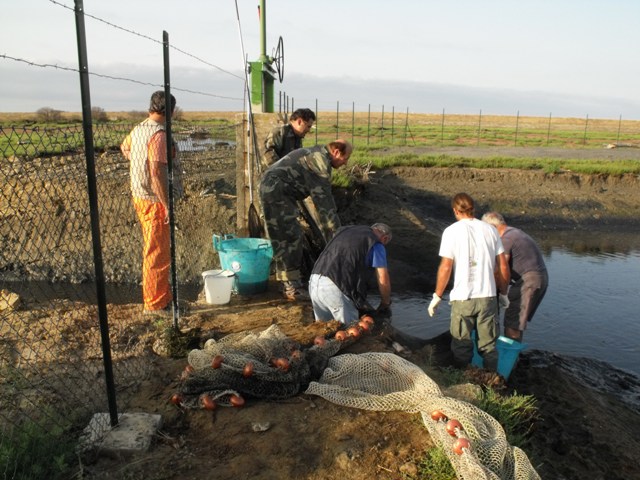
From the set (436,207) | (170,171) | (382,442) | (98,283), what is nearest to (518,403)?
(382,442)

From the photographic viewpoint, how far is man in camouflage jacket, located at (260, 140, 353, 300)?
620 centimetres

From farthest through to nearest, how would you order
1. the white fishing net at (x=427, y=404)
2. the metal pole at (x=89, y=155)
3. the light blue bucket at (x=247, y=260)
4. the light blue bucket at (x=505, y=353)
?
the light blue bucket at (x=247, y=260)
the light blue bucket at (x=505, y=353)
the white fishing net at (x=427, y=404)
the metal pole at (x=89, y=155)

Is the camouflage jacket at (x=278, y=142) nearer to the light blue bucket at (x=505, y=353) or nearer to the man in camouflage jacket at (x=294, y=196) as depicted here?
the man in camouflage jacket at (x=294, y=196)

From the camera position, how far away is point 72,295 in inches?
349

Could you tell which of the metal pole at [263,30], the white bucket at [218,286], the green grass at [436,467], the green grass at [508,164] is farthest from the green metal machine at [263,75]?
the green grass at [508,164]

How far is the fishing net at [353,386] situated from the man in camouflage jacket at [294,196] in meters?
1.96

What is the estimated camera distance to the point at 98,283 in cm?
312

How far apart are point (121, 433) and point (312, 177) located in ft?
12.1

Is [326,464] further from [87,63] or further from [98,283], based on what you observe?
[87,63]

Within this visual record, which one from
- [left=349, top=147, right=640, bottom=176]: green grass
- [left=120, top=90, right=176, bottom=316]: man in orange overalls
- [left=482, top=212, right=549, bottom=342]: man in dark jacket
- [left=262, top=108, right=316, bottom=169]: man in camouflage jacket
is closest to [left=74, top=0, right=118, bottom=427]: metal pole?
[left=120, top=90, right=176, bottom=316]: man in orange overalls

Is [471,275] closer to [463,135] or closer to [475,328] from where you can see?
[475,328]

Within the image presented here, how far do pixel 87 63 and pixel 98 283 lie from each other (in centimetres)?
120

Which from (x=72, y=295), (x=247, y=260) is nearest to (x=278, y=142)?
(x=247, y=260)

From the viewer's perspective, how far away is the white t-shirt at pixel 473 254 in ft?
16.6
